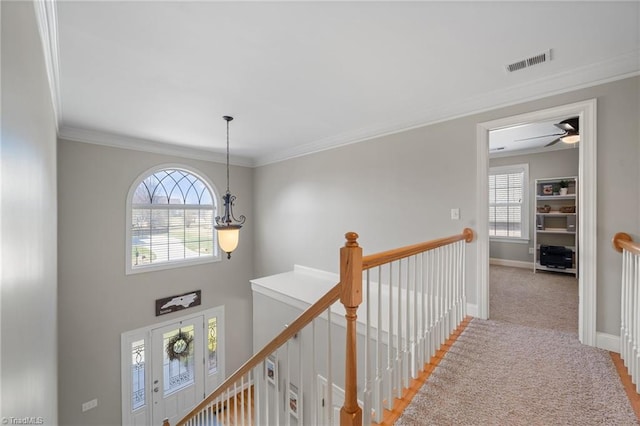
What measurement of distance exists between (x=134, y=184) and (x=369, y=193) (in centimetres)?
380

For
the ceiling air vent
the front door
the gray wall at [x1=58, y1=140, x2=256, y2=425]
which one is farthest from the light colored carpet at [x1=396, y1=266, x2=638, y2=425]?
the front door

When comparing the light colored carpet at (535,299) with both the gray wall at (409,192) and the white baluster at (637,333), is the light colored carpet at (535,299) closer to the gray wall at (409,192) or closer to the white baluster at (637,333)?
the gray wall at (409,192)

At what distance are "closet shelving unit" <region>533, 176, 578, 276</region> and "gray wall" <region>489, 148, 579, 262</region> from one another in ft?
0.50

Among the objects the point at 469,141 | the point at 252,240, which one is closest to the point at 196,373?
the point at 252,240

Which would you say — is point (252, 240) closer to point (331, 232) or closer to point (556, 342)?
point (331, 232)

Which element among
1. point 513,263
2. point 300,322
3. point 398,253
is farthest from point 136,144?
point 513,263

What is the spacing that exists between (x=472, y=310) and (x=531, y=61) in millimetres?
2374

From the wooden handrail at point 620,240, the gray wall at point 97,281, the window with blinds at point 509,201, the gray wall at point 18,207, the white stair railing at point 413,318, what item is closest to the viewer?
the gray wall at point 18,207

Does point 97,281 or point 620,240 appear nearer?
point 620,240

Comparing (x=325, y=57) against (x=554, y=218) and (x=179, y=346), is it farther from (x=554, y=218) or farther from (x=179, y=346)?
(x=554, y=218)

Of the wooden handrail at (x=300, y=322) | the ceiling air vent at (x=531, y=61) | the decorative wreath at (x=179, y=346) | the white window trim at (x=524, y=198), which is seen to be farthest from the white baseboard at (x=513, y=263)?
the decorative wreath at (x=179, y=346)

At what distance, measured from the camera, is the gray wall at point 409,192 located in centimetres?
215

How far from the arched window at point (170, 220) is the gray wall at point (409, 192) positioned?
1.11 metres

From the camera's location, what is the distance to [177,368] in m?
4.86
